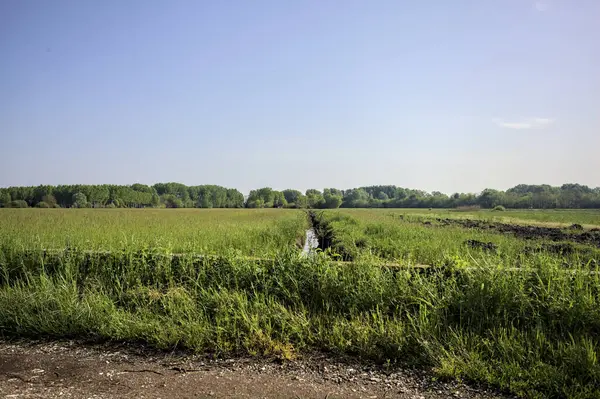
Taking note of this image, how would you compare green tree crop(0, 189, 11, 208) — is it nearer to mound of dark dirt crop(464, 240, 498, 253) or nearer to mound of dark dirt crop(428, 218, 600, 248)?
mound of dark dirt crop(428, 218, 600, 248)

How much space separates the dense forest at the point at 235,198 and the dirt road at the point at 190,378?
2809 inches

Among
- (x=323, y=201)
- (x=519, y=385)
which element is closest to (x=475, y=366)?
(x=519, y=385)

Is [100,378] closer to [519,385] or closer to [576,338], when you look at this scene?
[519,385]

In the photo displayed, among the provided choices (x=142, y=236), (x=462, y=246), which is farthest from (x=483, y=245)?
(x=142, y=236)

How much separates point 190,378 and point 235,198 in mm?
142192

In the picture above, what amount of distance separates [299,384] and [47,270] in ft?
17.3

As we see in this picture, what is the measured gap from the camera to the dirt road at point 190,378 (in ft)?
11.0

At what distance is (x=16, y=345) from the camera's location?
4473 millimetres

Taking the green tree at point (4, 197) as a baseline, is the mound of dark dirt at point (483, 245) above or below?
below

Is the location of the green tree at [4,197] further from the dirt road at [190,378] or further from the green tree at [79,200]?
the dirt road at [190,378]

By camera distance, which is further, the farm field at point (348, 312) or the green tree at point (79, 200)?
the green tree at point (79, 200)

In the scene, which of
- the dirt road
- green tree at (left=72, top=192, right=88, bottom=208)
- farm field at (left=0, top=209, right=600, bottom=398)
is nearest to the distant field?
farm field at (left=0, top=209, right=600, bottom=398)

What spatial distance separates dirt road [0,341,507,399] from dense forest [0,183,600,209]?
71361mm

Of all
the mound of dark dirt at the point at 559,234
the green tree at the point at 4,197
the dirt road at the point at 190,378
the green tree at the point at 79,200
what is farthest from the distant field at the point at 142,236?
the green tree at the point at 79,200
